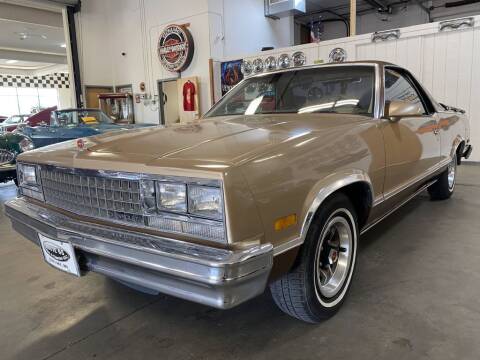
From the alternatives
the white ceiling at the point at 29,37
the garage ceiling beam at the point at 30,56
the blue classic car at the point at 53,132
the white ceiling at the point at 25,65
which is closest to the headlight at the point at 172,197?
the blue classic car at the point at 53,132

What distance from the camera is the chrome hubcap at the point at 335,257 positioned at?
1835 millimetres

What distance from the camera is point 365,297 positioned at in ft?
6.72

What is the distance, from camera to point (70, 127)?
19.3 feet

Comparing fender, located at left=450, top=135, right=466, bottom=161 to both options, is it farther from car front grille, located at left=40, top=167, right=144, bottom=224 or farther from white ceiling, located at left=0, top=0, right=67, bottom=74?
white ceiling, located at left=0, top=0, right=67, bottom=74

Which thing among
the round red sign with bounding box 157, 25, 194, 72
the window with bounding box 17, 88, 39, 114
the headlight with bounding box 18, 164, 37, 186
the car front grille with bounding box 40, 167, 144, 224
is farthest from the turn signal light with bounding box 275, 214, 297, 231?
the window with bounding box 17, 88, 39, 114

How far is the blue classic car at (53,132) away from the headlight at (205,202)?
4.08 metres

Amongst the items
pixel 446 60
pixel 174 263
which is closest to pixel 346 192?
pixel 174 263

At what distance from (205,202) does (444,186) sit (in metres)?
3.38

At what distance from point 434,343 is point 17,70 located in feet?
86.1

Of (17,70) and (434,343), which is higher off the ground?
(17,70)

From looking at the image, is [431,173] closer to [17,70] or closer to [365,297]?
[365,297]

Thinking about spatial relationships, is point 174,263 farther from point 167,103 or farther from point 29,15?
point 29,15

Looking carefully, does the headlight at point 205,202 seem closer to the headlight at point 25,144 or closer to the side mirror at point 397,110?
the side mirror at point 397,110

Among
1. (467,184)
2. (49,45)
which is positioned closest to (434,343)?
(467,184)
